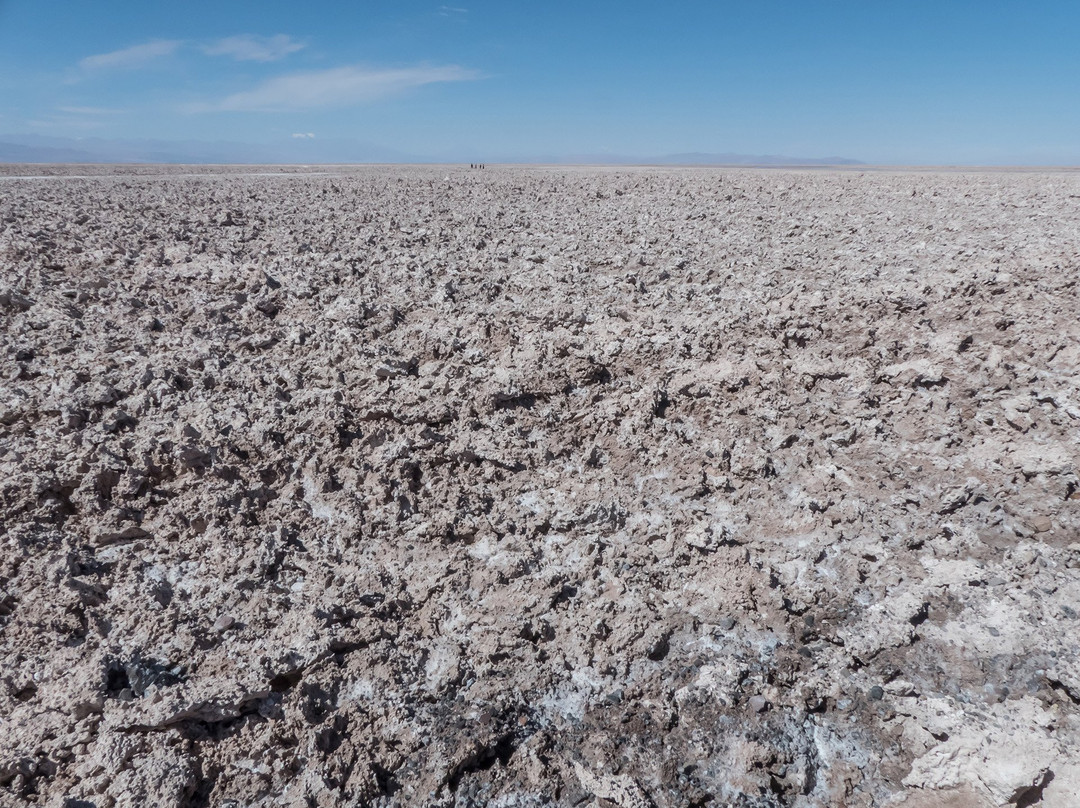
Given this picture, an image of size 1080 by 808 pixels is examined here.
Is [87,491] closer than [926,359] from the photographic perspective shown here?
Yes

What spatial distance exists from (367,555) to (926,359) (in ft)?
12.1

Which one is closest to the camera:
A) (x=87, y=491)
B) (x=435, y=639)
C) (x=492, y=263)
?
(x=435, y=639)

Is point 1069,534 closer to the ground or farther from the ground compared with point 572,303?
closer to the ground

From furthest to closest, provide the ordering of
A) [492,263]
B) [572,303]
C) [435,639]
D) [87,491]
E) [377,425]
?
[492,263], [572,303], [377,425], [87,491], [435,639]

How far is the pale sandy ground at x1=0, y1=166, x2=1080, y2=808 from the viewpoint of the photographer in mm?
A: 2346

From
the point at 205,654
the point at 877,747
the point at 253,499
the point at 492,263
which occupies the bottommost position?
the point at 877,747

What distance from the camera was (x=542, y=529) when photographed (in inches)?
135

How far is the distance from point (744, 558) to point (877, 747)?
0.96m

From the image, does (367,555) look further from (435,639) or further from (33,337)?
(33,337)

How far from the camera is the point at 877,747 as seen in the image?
2379 millimetres

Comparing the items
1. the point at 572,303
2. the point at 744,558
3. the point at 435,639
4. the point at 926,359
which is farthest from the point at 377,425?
the point at 926,359

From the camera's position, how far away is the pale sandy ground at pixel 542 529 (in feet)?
7.70

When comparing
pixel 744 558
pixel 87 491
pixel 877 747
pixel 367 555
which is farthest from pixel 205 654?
pixel 877 747

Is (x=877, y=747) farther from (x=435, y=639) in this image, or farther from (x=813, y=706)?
(x=435, y=639)
